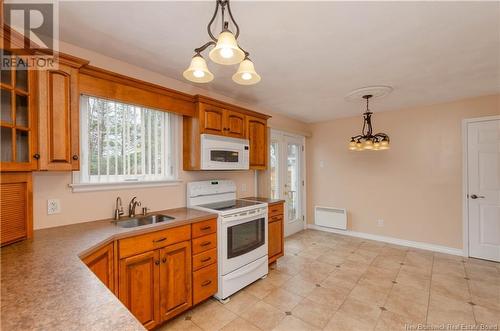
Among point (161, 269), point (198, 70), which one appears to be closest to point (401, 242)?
point (161, 269)

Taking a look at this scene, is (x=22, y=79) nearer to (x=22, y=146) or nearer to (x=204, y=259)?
(x=22, y=146)

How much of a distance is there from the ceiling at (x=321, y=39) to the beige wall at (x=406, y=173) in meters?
0.88

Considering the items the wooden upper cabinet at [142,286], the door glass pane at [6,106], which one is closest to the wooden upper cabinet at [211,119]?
the wooden upper cabinet at [142,286]

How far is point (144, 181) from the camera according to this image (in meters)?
2.38

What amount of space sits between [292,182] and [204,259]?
298cm

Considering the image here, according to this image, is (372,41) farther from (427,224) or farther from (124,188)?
(427,224)

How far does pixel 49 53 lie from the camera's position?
61.7 inches

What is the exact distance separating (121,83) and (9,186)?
1.12m

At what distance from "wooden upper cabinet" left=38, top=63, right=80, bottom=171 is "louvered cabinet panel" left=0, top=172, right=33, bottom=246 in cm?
16

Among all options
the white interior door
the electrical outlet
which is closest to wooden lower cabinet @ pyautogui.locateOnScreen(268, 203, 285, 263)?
the electrical outlet

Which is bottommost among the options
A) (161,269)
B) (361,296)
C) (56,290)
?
(361,296)

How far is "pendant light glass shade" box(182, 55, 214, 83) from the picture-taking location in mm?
1370

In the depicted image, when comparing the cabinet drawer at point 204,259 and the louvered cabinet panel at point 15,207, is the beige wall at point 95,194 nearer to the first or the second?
the louvered cabinet panel at point 15,207

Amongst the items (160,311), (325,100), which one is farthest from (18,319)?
(325,100)
